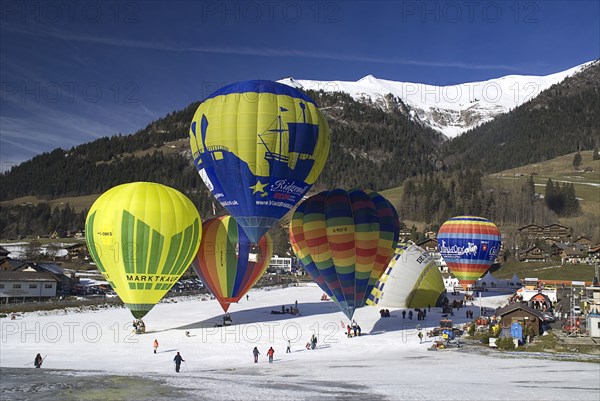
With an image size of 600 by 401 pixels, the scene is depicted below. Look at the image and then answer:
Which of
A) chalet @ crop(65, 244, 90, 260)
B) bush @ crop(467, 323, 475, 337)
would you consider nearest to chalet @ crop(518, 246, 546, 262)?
bush @ crop(467, 323, 475, 337)

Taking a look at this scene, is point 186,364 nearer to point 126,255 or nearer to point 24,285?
point 126,255

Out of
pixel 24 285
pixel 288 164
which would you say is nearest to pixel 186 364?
pixel 288 164

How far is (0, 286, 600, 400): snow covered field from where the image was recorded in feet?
67.1

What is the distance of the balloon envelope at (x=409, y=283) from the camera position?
47562 mm

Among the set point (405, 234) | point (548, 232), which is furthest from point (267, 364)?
Answer: point (548, 232)

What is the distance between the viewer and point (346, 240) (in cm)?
Answer: 3425

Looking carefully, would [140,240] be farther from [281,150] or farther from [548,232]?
→ [548,232]

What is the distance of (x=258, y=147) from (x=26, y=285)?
4393 centimetres

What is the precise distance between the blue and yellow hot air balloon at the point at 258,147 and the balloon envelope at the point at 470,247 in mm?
33788

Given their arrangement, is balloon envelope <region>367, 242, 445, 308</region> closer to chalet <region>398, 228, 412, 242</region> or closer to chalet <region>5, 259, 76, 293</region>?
chalet <region>5, 259, 76, 293</region>

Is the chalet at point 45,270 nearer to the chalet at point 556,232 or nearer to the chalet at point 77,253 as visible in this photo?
the chalet at point 77,253

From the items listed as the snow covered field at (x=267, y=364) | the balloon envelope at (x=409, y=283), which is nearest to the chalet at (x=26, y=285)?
the snow covered field at (x=267, y=364)

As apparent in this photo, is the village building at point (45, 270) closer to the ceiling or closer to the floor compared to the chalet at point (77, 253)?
closer to the floor

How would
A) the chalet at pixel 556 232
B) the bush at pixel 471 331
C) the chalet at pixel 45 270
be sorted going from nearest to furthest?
the bush at pixel 471 331
the chalet at pixel 45 270
the chalet at pixel 556 232
